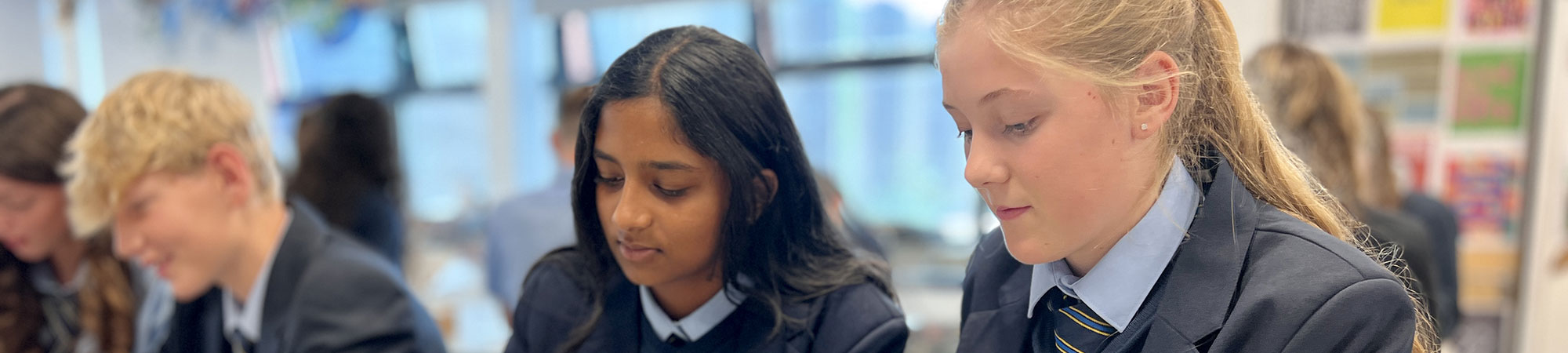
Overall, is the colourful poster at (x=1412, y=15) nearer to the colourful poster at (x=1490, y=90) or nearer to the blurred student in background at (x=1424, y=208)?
the colourful poster at (x=1490, y=90)

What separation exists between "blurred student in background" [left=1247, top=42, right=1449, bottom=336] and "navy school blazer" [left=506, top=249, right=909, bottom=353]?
55.1 inches

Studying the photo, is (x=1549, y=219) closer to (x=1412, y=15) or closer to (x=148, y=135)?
(x=1412, y=15)

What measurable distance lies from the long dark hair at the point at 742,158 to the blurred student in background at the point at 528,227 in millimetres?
1412

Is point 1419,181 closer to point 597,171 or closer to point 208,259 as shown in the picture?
point 597,171

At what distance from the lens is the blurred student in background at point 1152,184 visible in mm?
843

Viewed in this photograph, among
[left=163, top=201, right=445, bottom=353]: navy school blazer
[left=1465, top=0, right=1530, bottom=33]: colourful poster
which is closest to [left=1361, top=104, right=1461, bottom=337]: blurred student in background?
[left=1465, top=0, right=1530, bottom=33]: colourful poster

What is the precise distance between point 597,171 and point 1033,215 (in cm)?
55

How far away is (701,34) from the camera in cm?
117

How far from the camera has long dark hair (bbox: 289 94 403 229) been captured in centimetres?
311

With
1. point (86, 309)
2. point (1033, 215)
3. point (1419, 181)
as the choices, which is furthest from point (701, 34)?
point (1419, 181)

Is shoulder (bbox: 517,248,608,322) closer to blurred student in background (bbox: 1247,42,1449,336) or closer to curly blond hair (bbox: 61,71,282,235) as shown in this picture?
curly blond hair (bbox: 61,71,282,235)

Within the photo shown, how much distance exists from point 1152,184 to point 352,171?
9.39ft

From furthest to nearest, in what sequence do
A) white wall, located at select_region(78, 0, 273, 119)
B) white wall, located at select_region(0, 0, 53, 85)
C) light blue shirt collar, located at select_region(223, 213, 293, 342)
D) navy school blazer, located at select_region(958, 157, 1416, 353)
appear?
white wall, located at select_region(78, 0, 273, 119) < white wall, located at select_region(0, 0, 53, 85) < light blue shirt collar, located at select_region(223, 213, 293, 342) < navy school blazer, located at select_region(958, 157, 1416, 353)

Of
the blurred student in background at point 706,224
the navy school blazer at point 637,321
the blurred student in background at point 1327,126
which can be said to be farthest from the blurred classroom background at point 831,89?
the blurred student in background at point 1327,126
